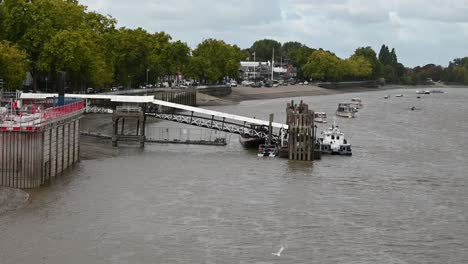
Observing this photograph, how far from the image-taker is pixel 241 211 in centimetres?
5762

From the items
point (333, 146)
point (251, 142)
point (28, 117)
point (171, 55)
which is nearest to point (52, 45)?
point (251, 142)

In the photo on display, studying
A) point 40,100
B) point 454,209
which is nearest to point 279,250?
point 454,209

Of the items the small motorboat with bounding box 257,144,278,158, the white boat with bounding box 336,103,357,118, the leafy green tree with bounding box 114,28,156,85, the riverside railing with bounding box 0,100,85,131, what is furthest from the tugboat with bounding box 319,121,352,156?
the leafy green tree with bounding box 114,28,156,85

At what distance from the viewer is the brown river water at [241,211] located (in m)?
47.4

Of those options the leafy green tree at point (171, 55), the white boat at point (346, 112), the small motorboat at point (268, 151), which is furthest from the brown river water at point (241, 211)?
the leafy green tree at point (171, 55)

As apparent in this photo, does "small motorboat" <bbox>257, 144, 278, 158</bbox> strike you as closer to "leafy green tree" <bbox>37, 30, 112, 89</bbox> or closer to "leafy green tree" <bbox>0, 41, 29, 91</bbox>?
"leafy green tree" <bbox>0, 41, 29, 91</bbox>

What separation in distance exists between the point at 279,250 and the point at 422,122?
346 feet

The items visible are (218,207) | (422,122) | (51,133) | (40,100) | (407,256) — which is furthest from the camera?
(422,122)

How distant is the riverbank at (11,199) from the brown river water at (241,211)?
669 mm

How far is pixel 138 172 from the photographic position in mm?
72938

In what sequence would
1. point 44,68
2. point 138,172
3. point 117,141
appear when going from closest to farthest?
point 138,172, point 117,141, point 44,68

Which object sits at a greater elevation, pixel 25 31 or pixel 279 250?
pixel 25 31

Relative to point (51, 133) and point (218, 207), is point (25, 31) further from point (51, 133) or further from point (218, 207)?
point (218, 207)

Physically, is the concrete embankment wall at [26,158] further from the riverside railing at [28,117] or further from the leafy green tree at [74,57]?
the leafy green tree at [74,57]
